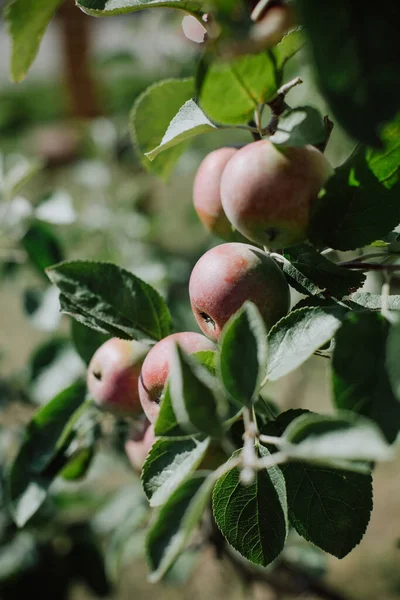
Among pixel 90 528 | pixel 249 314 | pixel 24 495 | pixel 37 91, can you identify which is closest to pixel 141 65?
pixel 90 528

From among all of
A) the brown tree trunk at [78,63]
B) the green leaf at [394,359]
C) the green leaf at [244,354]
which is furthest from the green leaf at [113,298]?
the brown tree trunk at [78,63]

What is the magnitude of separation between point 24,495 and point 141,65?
5.25 feet

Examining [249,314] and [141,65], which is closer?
[249,314]

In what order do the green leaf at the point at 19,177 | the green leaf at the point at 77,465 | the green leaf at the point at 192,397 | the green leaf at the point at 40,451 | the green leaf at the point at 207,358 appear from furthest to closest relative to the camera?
the green leaf at the point at 19,177
the green leaf at the point at 77,465
the green leaf at the point at 40,451
the green leaf at the point at 207,358
the green leaf at the point at 192,397

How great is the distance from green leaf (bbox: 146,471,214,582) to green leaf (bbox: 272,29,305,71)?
0.35 metres

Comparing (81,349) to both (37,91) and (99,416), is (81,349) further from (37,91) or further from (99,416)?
(37,91)

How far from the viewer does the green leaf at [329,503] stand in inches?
23.0

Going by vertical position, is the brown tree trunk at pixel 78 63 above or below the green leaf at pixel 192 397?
below

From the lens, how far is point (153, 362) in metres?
0.61

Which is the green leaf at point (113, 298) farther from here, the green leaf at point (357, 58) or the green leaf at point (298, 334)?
the green leaf at point (357, 58)

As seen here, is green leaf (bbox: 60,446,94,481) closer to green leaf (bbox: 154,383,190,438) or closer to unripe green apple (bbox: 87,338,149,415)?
A: unripe green apple (bbox: 87,338,149,415)

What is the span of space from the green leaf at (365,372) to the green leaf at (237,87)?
201mm

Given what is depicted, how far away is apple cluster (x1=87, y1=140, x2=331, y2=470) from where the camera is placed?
21.7 inches

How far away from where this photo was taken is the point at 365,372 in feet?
1.51
